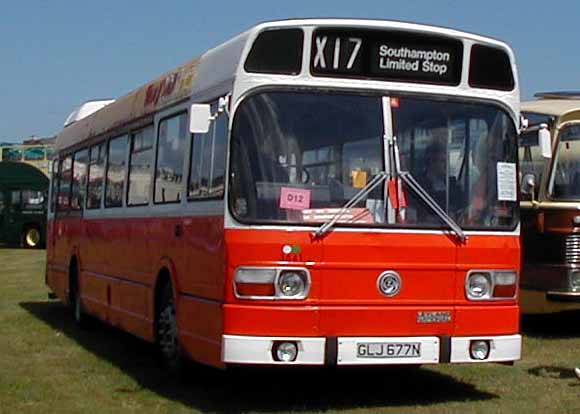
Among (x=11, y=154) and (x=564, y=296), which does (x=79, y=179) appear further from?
(x=11, y=154)

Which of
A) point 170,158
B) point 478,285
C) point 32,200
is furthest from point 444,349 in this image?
point 32,200

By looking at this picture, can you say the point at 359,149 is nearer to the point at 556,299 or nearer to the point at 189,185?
the point at 189,185

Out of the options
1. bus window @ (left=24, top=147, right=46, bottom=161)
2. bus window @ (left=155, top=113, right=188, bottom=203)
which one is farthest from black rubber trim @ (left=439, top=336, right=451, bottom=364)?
bus window @ (left=24, top=147, right=46, bottom=161)

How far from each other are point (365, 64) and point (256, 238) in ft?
5.62

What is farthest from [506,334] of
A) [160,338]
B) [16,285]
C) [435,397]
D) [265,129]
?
[16,285]

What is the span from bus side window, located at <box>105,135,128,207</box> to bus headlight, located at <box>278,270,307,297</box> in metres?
4.98

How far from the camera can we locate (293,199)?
920cm

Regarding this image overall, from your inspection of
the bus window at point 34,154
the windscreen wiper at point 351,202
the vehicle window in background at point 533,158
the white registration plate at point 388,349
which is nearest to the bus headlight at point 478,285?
the white registration plate at point 388,349

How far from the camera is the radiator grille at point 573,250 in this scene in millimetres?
14023

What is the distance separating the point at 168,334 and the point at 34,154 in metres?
60.3

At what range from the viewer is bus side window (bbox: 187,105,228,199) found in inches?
374

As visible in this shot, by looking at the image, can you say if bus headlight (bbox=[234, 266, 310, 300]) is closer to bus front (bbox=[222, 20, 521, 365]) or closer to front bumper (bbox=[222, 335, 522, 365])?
bus front (bbox=[222, 20, 521, 365])

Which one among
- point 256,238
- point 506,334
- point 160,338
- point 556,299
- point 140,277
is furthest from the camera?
point 556,299

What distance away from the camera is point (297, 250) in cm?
912
